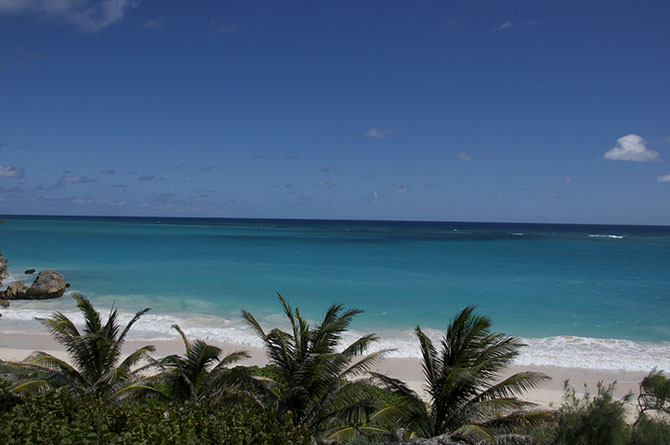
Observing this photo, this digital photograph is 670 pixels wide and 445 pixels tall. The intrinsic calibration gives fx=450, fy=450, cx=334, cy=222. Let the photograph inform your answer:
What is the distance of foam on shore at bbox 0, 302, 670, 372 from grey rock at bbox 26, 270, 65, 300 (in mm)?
2319

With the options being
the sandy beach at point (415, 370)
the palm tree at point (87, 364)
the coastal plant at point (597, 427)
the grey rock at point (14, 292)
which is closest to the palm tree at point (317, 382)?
the coastal plant at point (597, 427)

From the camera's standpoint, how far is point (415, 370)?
61.1 ft

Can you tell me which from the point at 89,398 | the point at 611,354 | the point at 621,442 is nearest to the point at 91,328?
the point at 89,398

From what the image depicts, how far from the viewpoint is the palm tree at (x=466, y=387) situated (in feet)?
30.7

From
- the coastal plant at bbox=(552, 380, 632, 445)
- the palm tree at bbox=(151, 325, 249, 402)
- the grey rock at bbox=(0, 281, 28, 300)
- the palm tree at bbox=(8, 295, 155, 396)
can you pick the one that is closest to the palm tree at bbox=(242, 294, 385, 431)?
the palm tree at bbox=(151, 325, 249, 402)

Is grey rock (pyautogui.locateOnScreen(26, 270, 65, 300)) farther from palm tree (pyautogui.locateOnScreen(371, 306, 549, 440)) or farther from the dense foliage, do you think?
palm tree (pyautogui.locateOnScreen(371, 306, 549, 440))

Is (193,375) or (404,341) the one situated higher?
(193,375)

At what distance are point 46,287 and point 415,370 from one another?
85.9 ft

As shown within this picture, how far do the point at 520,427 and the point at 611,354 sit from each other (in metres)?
14.6

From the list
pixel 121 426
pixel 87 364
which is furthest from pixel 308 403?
pixel 87 364

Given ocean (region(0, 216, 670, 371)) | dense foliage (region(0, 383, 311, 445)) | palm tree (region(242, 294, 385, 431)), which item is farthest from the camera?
ocean (region(0, 216, 670, 371))

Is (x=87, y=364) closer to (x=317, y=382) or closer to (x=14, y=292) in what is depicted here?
(x=317, y=382)

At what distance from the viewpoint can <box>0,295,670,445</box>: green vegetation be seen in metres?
7.16

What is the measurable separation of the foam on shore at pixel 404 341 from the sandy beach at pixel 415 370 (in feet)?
2.16
